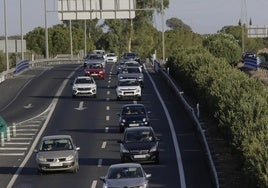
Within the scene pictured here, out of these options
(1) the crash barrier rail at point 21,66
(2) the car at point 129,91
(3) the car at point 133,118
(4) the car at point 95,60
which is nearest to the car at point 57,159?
(3) the car at point 133,118

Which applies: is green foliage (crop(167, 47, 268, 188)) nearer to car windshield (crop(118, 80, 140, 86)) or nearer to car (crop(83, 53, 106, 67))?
car windshield (crop(118, 80, 140, 86))

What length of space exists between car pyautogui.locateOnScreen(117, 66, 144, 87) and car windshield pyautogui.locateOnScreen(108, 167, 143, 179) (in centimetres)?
3718

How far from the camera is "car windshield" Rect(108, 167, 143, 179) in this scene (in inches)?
1016

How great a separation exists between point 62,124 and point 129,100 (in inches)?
443

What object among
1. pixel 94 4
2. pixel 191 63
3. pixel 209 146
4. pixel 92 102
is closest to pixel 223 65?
pixel 191 63

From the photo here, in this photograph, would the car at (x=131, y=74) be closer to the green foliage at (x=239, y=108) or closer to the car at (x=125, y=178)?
the green foliage at (x=239, y=108)

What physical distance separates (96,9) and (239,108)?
74.0 m

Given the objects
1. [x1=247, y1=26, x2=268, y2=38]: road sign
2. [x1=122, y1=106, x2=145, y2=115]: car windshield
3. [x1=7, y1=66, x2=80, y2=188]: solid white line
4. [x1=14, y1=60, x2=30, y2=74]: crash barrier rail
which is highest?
[x1=247, y1=26, x2=268, y2=38]: road sign

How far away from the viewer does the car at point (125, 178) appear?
25344 mm

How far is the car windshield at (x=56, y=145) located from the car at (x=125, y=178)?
21.4 ft

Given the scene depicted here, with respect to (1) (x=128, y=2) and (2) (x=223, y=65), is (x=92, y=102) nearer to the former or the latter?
(2) (x=223, y=65)

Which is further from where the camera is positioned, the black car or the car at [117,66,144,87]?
the car at [117,66,144,87]

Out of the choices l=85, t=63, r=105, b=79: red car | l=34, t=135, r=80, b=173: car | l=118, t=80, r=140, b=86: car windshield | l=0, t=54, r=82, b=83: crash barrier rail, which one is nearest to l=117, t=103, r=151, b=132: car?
l=34, t=135, r=80, b=173: car

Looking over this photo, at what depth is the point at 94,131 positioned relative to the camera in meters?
45.0
